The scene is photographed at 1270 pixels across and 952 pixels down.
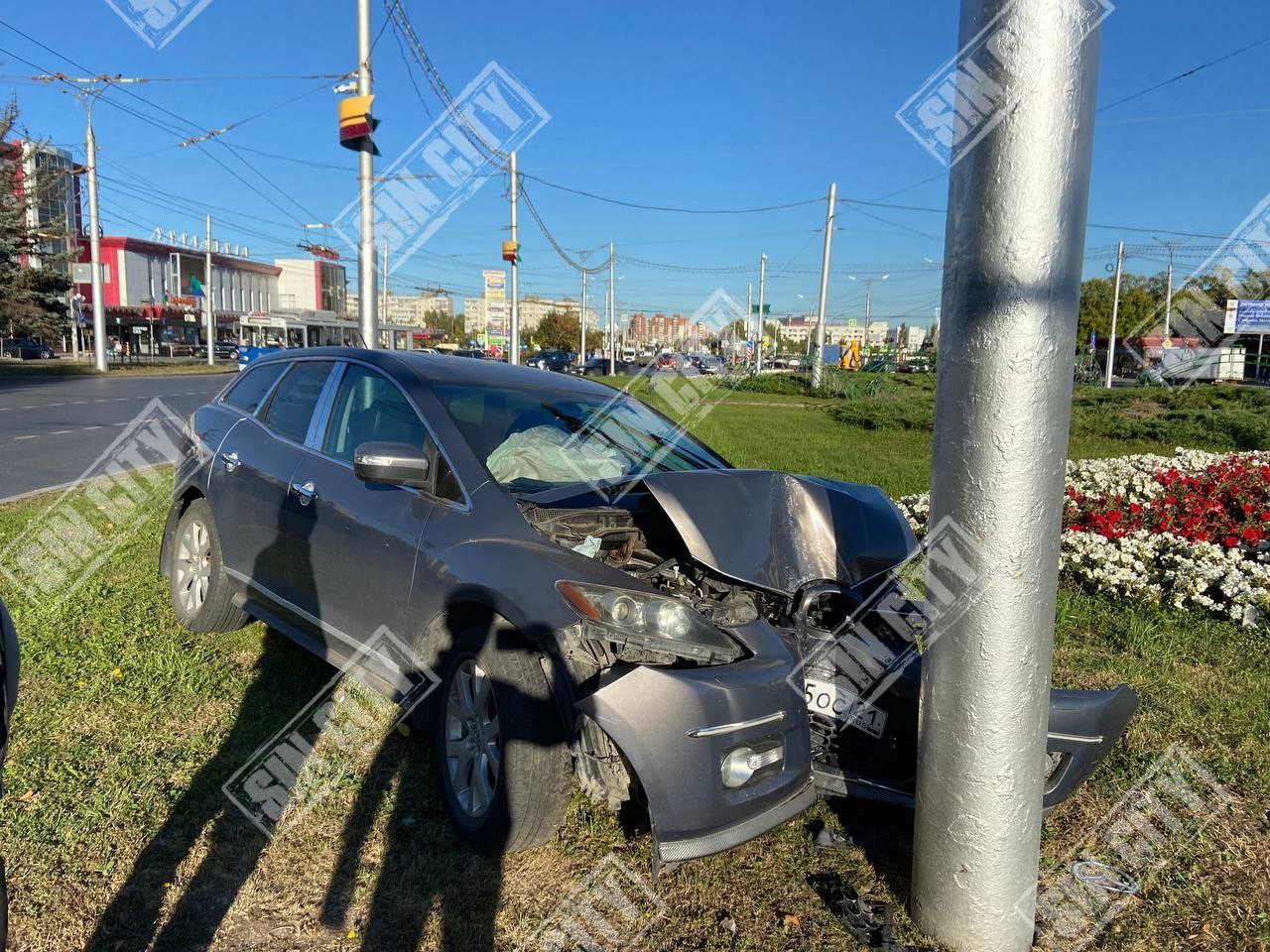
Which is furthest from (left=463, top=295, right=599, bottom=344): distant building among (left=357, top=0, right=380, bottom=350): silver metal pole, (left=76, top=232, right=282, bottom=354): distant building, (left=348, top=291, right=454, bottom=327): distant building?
(left=357, top=0, right=380, bottom=350): silver metal pole

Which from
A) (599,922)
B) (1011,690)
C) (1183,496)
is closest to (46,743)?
(599,922)

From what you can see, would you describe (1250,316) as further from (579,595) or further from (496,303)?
(579,595)

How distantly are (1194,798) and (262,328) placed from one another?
282ft

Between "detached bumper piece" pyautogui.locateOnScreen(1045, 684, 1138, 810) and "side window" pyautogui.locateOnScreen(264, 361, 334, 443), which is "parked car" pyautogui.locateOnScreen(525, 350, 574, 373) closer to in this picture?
"side window" pyautogui.locateOnScreen(264, 361, 334, 443)

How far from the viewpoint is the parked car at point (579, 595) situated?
8.48 feet

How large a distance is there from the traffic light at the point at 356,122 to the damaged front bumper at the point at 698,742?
997 cm

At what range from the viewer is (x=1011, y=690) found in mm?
2436

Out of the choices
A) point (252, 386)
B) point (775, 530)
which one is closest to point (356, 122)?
point (252, 386)

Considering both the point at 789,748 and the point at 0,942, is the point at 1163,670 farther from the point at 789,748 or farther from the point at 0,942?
the point at 0,942

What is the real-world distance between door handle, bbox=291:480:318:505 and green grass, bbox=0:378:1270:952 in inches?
36.5

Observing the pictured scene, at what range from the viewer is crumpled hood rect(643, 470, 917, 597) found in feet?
10.3

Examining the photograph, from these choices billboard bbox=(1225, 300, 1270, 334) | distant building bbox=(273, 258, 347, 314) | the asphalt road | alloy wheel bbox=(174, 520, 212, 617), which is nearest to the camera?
alloy wheel bbox=(174, 520, 212, 617)

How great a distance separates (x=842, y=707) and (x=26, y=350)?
62.7 metres

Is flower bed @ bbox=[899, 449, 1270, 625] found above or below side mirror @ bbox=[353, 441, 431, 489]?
below
